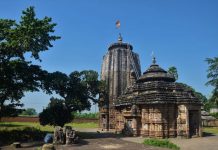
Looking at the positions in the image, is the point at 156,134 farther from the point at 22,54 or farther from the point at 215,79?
the point at 215,79

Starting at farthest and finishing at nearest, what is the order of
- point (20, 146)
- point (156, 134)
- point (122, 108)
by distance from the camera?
point (122, 108), point (156, 134), point (20, 146)

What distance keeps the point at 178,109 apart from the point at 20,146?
58.6ft

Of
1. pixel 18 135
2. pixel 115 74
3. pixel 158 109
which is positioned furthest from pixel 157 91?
pixel 18 135

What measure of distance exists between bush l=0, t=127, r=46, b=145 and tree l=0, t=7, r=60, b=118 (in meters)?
2.08

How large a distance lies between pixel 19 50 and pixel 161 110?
54.2 ft

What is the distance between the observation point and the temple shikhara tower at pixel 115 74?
44.1 metres

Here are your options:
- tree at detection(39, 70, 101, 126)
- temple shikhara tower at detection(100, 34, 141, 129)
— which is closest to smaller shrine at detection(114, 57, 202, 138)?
tree at detection(39, 70, 101, 126)

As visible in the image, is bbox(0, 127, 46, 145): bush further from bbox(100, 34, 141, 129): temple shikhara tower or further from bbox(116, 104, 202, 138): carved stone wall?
bbox(100, 34, 141, 129): temple shikhara tower

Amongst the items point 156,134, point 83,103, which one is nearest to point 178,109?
point 156,134

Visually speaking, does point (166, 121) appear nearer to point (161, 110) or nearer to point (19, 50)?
point (161, 110)

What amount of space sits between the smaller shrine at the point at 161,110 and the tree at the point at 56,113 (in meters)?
7.53

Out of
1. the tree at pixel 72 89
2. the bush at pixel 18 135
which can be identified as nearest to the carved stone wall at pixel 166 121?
the tree at pixel 72 89

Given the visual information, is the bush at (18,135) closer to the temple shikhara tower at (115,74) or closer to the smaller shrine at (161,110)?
the smaller shrine at (161,110)

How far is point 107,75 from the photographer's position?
4606cm
